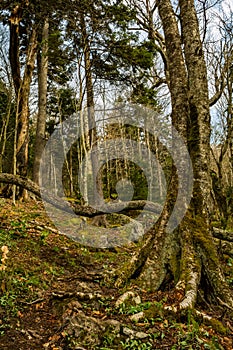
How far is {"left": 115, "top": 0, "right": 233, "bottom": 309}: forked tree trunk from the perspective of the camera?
3920mm

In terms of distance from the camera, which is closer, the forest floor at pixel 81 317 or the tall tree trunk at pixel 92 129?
the forest floor at pixel 81 317

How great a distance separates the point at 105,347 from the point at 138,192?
51.1ft

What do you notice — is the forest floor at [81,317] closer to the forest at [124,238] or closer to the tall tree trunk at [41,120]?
the forest at [124,238]

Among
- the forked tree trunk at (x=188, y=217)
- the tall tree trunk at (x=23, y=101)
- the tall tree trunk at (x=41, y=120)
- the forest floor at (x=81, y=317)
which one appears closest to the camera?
the forest floor at (x=81, y=317)

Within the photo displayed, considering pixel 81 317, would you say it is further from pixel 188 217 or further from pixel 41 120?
pixel 41 120

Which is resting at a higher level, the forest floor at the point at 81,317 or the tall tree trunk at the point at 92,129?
the tall tree trunk at the point at 92,129

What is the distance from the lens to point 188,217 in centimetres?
428

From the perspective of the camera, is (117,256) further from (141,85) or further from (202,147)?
(141,85)

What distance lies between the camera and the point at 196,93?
16.2 ft

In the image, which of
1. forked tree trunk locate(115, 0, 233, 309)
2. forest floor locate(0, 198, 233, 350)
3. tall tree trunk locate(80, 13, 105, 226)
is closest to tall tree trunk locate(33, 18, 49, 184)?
tall tree trunk locate(80, 13, 105, 226)

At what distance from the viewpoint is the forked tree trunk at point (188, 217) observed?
3.92m

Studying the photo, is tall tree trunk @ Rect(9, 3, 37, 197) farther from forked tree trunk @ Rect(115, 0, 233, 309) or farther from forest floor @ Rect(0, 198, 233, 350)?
forked tree trunk @ Rect(115, 0, 233, 309)

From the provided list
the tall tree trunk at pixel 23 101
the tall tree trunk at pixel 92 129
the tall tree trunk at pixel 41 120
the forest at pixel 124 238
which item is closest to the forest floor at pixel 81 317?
the forest at pixel 124 238

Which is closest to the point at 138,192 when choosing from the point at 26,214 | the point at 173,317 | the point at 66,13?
the point at 26,214
